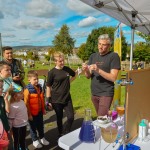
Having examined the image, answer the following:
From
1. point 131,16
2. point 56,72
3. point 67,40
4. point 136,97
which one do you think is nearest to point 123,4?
point 131,16

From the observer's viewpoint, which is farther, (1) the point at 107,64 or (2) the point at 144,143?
(1) the point at 107,64

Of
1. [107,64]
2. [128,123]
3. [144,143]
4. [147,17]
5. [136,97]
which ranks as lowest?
[144,143]

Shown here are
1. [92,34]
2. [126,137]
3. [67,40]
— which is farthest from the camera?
[67,40]

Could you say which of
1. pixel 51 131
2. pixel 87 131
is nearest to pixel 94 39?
pixel 51 131

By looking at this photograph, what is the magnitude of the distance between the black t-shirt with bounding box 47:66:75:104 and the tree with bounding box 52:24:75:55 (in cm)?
6124

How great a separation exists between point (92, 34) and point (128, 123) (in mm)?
46409

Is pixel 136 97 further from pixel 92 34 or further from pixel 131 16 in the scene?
pixel 92 34

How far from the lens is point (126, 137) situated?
1.65m

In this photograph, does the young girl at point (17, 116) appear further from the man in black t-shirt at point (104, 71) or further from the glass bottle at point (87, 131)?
the glass bottle at point (87, 131)

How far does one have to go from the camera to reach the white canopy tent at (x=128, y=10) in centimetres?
278

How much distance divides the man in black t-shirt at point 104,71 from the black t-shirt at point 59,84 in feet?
2.48

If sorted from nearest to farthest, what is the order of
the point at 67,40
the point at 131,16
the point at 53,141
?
the point at 131,16
the point at 53,141
the point at 67,40

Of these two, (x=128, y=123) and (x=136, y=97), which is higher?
(x=136, y=97)

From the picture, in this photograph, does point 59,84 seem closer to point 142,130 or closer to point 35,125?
point 35,125
